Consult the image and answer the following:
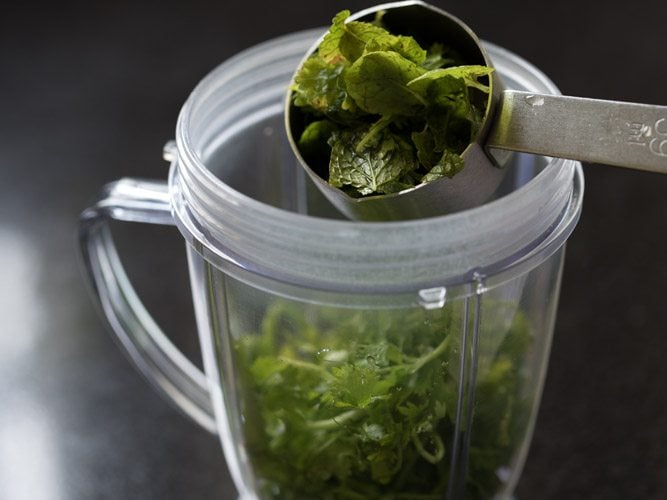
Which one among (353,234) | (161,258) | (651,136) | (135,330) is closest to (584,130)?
(651,136)

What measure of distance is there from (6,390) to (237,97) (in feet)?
1.32

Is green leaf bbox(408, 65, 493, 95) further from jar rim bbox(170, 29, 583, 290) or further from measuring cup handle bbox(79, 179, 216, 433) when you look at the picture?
measuring cup handle bbox(79, 179, 216, 433)

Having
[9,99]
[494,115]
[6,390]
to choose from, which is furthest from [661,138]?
[9,99]

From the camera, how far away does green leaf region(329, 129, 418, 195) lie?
0.64 m

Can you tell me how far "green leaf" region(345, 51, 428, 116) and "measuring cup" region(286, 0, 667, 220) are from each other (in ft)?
0.17

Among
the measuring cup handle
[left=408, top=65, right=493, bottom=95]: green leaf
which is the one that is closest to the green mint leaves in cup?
Result: [left=408, top=65, right=493, bottom=95]: green leaf

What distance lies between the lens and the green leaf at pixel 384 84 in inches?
24.4

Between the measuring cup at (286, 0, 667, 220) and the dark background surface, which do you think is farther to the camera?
the dark background surface

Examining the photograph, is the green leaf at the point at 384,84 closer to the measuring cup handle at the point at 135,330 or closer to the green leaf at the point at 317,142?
the green leaf at the point at 317,142

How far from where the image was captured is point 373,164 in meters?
0.64

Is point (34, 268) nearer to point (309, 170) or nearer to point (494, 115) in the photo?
point (309, 170)

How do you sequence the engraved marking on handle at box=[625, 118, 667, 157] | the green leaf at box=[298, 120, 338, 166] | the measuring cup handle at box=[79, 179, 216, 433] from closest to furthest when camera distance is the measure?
the engraved marking on handle at box=[625, 118, 667, 157] < the green leaf at box=[298, 120, 338, 166] < the measuring cup handle at box=[79, 179, 216, 433]

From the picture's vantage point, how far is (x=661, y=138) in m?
0.57

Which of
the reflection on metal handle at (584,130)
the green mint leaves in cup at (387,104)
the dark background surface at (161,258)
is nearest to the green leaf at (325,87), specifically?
the green mint leaves in cup at (387,104)
